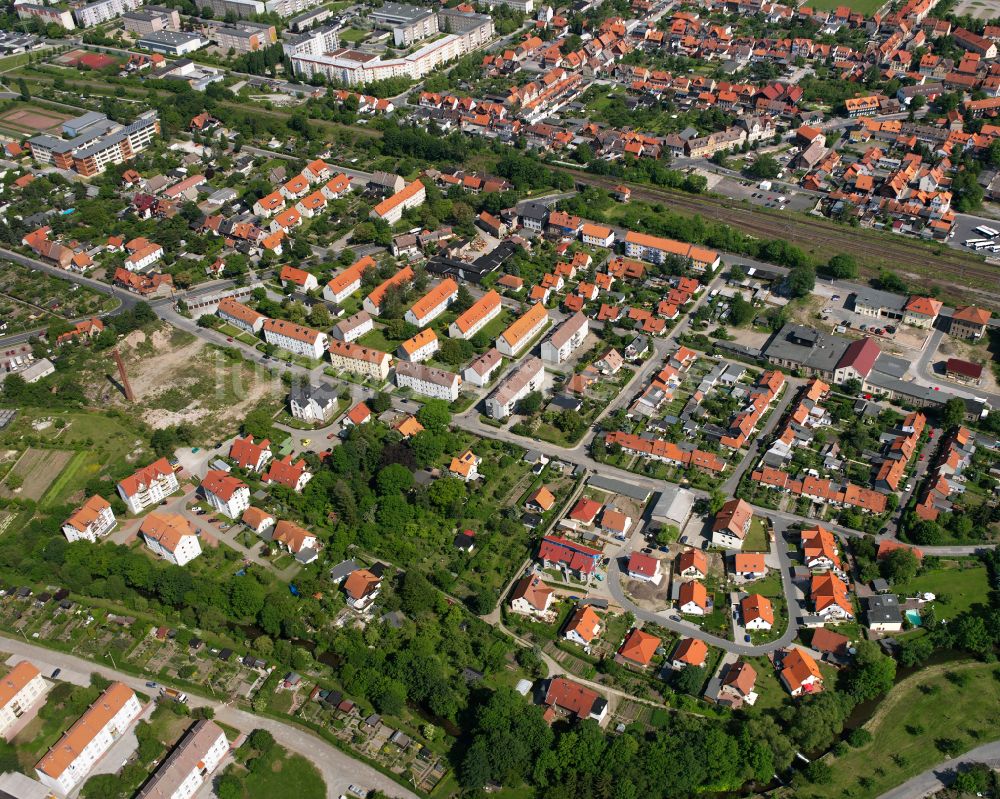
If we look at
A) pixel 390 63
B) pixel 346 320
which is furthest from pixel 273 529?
pixel 390 63

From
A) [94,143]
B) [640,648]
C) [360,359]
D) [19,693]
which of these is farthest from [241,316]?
[640,648]

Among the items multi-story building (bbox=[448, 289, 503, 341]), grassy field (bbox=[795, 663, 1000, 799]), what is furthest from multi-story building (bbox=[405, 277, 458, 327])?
grassy field (bbox=[795, 663, 1000, 799])

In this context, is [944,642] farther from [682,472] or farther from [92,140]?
[92,140]

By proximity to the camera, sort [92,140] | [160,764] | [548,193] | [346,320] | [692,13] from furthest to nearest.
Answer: [692,13]
[92,140]
[548,193]
[346,320]
[160,764]

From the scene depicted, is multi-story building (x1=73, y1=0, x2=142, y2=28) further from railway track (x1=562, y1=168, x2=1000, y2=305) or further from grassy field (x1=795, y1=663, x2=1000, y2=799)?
grassy field (x1=795, y1=663, x2=1000, y2=799)

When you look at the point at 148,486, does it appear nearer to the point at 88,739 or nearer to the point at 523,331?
the point at 88,739

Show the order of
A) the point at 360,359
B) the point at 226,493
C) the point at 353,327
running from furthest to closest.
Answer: the point at 353,327
the point at 360,359
the point at 226,493
